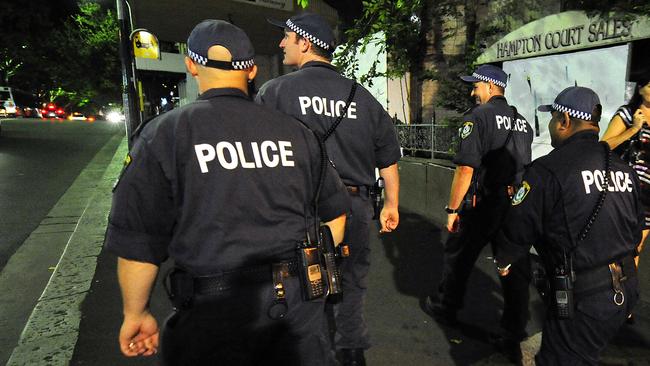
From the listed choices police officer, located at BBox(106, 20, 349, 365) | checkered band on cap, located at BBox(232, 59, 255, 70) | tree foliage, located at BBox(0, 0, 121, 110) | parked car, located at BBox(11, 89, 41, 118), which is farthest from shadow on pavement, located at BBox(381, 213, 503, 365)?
parked car, located at BBox(11, 89, 41, 118)

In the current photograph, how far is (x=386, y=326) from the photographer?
338 centimetres

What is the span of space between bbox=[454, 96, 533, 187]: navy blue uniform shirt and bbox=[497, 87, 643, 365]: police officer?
1.05m

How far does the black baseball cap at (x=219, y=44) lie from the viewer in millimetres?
1578

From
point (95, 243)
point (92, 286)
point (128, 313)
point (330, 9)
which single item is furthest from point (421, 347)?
point (330, 9)

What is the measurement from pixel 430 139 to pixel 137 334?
232 inches

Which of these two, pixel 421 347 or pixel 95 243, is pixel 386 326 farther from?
pixel 95 243

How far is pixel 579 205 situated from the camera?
1.93m

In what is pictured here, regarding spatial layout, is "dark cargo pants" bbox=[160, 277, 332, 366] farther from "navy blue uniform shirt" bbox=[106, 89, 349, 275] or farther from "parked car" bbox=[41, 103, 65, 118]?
"parked car" bbox=[41, 103, 65, 118]

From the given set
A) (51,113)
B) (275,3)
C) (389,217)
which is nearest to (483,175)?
(389,217)

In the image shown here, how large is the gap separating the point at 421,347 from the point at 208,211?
2209mm

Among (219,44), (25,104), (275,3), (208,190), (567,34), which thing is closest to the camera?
(208,190)

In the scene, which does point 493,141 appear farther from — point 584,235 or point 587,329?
point 587,329

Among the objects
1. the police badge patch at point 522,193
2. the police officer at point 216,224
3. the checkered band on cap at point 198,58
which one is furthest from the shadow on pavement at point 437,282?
the checkered band on cap at point 198,58

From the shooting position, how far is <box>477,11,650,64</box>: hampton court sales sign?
4.38 meters
